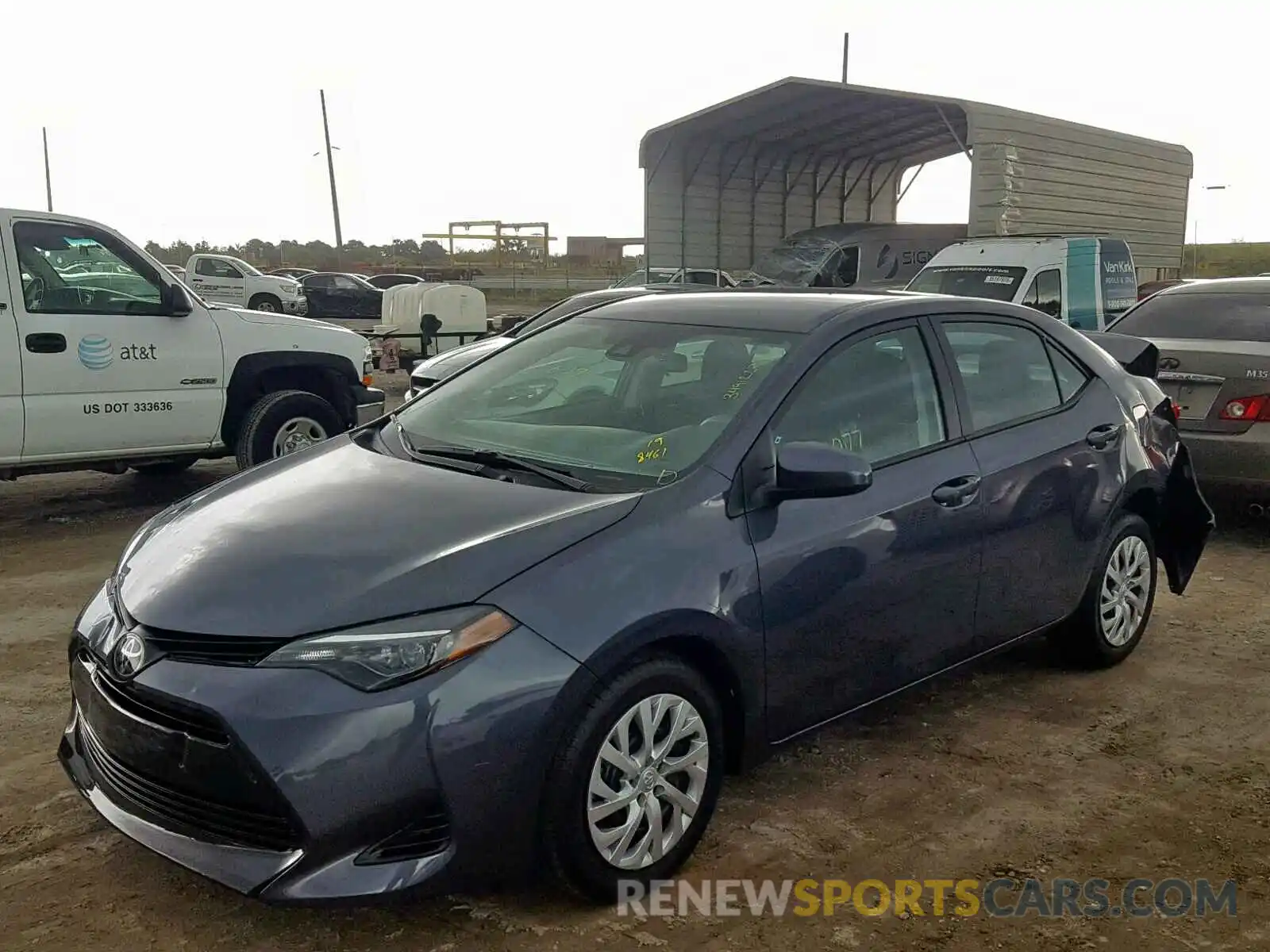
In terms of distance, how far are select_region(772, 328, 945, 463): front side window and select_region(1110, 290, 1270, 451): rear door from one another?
145 inches

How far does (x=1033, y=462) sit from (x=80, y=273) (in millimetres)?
5552

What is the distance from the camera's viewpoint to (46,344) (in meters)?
6.44

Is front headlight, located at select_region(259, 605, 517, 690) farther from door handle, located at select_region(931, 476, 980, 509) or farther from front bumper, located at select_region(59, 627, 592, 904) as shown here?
door handle, located at select_region(931, 476, 980, 509)

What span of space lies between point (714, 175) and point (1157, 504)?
15.5 m

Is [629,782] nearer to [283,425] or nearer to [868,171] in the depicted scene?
[283,425]

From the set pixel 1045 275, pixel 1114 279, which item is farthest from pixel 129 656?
pixel 1114 279

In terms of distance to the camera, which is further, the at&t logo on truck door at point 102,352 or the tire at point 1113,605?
the at&t logo on truck door at point 102,352

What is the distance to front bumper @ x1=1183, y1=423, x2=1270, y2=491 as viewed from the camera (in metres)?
6.43

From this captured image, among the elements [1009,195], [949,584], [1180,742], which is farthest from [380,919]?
[1009,195]

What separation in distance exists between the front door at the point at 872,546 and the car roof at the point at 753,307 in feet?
0.49

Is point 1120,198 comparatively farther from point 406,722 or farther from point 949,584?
point 406,722

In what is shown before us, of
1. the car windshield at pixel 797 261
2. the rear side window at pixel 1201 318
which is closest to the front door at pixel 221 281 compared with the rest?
the car windshield at pixel 797 261

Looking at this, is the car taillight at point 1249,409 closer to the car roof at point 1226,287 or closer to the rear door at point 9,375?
the car roof at point 1226,287

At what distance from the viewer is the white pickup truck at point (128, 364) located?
6.41m
